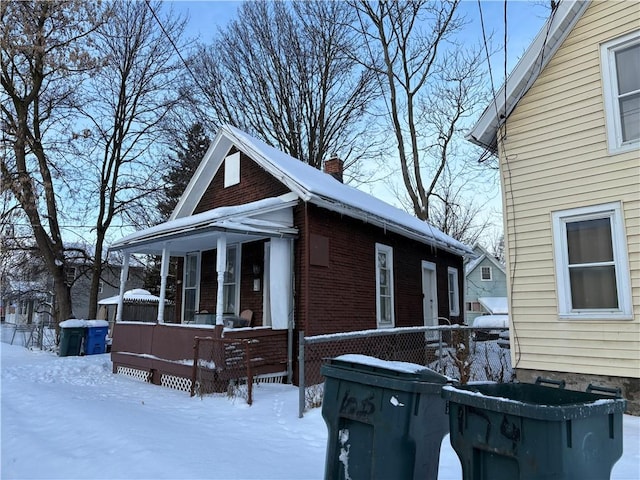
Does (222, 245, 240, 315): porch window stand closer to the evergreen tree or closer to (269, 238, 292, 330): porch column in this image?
(269, 238, 292, 330): porch column

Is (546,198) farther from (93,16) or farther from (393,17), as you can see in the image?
(393,17)

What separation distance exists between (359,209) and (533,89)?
4145 mm

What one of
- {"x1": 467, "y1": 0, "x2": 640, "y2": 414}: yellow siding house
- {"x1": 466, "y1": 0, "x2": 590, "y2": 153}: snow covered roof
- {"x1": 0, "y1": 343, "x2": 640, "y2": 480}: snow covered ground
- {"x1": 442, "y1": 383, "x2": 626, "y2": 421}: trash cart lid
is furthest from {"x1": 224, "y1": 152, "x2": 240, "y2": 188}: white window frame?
{"x1": 442, "y1": 383, "x2": 626, "y2": 421}: trash cart lid

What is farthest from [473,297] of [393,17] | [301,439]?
[301,439]

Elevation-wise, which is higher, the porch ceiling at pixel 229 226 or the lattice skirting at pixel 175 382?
the porch ceiling at pixel 229 226

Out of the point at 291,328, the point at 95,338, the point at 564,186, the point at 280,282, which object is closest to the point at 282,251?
the point at 280,282

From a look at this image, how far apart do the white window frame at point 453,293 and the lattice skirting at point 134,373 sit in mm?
10286

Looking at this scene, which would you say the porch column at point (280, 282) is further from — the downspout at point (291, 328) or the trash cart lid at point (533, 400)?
the trash cart lid at point (533, 400)

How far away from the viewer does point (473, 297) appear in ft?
134

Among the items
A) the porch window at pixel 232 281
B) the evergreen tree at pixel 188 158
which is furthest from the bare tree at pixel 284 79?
the porch window at pixel 232 281

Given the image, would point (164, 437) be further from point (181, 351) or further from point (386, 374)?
point (181, 351)

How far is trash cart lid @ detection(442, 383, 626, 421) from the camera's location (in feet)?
8.11

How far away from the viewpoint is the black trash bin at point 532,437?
246 cm

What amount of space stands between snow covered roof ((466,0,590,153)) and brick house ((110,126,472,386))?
3.12 m
